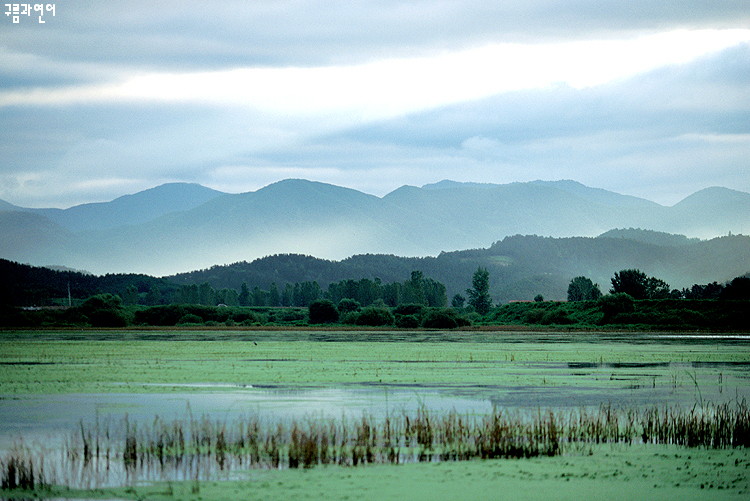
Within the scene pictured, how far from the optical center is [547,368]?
51531mm

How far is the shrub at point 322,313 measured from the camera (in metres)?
145

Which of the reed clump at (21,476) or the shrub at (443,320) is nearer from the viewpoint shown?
the reed clump at (21,476)

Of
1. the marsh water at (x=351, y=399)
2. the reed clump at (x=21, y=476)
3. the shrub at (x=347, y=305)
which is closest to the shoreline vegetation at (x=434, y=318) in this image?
the shrub at (x=347, y=305)

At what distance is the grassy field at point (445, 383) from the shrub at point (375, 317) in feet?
210

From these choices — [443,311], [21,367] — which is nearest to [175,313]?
[443,311]

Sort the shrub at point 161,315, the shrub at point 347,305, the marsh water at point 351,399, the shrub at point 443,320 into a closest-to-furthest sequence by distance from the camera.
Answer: the marsh water at point 351,399
the shrub at point 443,320
the shrub at point 161,315
the shrub at point 347,305

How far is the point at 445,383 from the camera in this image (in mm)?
41969

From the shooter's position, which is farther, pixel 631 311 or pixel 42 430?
pixel 631 311

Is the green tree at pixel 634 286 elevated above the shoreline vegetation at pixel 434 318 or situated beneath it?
elevated above

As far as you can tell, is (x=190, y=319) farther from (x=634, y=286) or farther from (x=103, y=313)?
(x=634, y=286)

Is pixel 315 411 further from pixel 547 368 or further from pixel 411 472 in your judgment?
pixel 547 368

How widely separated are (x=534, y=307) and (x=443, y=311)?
1501 centimetres


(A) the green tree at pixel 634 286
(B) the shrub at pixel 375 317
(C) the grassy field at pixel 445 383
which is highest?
(A) the green tree at pixel 634 286

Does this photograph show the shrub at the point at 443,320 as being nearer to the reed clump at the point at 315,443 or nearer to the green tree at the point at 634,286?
the green tree at the point at 634,286
